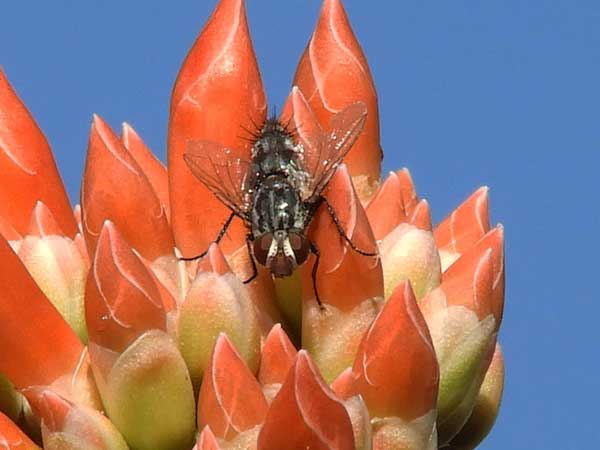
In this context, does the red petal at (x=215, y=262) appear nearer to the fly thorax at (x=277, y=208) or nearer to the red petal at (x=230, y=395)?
the fly thorax at (x=277, y=208)

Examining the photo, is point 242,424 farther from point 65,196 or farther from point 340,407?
point 65,196

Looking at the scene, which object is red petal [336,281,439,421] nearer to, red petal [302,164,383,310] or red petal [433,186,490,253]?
red petal [302,164,383,310]

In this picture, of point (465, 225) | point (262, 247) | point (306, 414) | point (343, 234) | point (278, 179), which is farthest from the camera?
point (465, 225)

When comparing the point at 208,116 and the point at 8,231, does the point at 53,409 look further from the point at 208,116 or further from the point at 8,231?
→ the point at 208,116

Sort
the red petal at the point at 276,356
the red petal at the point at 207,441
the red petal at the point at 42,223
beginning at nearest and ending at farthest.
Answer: the red petal at the point at 207,441
the red petal at the point at 276,356
the red petal at the point at 42,223

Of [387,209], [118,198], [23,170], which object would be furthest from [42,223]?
[387,209]

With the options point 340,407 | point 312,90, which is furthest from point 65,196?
point 340,407

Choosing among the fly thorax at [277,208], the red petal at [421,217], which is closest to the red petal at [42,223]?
the fly thorax at [277,208]
